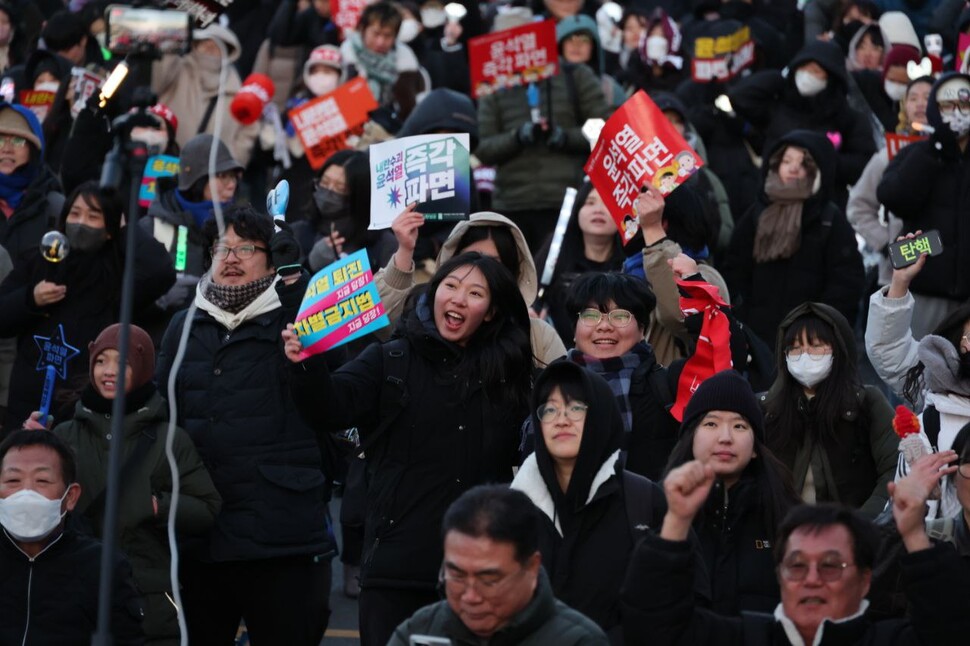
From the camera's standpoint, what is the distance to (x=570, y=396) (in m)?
6.45

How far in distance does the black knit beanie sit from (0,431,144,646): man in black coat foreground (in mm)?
2251

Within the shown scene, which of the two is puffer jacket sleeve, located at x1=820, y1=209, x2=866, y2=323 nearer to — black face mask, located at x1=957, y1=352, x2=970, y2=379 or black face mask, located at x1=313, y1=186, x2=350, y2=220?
black face mask, located at x1=313, y1=186, x2=350, y2=220

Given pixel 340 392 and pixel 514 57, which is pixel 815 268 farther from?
pixel 340 392

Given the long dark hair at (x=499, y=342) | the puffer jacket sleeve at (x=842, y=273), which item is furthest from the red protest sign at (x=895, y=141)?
the long dark hair at (x=499, y=342)

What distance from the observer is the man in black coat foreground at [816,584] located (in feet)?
17.8

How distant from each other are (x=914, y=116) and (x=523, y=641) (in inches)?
311

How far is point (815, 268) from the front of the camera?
35.2 feet

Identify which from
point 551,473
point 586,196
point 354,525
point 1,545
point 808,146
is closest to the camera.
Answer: point 551,473

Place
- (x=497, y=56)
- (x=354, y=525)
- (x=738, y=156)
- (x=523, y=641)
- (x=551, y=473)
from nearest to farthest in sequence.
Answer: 1. (x=523, y=641)
2. (x=551, y=473)
3. (x=354, y=525)
4. (x=497, y=56)
5. (x=738, y=156)

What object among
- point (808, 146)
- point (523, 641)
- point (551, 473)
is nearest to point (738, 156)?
point (808, 146)

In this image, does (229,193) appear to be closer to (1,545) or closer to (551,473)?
(1,545)

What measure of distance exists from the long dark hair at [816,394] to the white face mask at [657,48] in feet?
26.5

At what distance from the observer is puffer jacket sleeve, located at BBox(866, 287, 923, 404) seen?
817 centimetres

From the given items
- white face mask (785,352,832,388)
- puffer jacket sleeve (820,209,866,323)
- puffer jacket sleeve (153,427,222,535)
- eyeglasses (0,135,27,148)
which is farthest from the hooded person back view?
white face mask (785,352,832,388)
